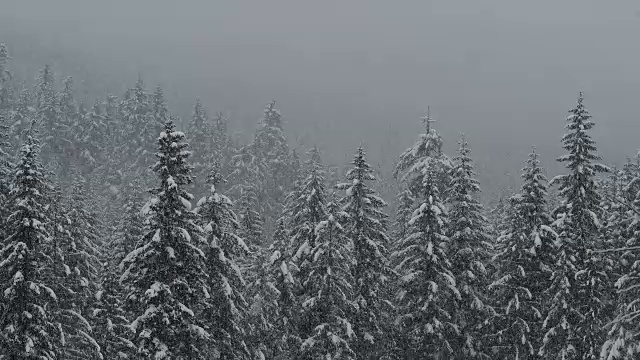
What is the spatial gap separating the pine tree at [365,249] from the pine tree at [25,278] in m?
12.7

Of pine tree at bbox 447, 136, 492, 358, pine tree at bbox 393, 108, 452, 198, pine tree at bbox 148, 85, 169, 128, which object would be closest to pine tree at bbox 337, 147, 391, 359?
pine tree at bbox 393, 108, 452, 198

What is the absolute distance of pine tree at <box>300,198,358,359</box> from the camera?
23.4 metres

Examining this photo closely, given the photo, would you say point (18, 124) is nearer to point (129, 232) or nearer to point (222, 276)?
point (129, 232)

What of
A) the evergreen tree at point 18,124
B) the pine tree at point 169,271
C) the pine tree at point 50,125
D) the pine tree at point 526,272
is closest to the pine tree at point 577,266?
the pine tree at point 526,272

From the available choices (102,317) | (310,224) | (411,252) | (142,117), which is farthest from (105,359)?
(142,117)

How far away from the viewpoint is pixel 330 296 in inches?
931

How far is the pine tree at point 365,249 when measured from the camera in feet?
83.8

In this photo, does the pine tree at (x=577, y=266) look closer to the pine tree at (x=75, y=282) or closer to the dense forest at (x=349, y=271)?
the dense forest at (x=349, y=271)

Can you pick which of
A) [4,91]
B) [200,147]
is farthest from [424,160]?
[4,91]

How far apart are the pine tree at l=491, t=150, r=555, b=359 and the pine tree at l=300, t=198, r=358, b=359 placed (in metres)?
7.80

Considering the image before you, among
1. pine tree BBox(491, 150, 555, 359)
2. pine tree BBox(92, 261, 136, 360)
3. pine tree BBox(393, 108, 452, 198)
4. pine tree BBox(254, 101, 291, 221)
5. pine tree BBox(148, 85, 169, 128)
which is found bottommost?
pine tree BBox(92, 261, 136, 360)

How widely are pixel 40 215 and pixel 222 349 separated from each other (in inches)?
339

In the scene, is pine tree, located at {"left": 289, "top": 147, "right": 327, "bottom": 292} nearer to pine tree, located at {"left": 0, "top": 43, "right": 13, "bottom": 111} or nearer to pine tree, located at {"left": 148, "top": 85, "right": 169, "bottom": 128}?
pine tree, located at {"left": 148, "top": 85, "right": 169, "bottom": 128}

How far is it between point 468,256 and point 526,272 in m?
3.01
